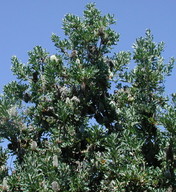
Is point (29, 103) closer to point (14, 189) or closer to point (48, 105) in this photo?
point (48, 105)

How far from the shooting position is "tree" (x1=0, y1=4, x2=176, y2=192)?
854cm

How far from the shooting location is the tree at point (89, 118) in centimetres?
854

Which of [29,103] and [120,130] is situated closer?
[120,130]

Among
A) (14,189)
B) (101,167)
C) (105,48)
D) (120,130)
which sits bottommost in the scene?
(14,189)

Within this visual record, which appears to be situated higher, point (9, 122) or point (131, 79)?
point (131, 79)

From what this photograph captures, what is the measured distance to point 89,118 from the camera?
11047 mm

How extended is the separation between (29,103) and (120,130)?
310 centimetres

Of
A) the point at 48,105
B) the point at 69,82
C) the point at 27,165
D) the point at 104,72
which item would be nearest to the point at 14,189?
the point at 27,165

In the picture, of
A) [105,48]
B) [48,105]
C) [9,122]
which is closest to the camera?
[9,122]

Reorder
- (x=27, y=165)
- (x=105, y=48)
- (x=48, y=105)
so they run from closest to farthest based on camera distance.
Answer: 1. (x=27, y=165)
2. (x=48, y=105)
3. (x=105, y=48)

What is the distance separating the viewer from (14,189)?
884 centimetres

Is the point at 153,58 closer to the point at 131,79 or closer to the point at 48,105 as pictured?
the point at 131,79

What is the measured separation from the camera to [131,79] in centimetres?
1121

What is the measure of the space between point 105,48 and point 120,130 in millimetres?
2729
